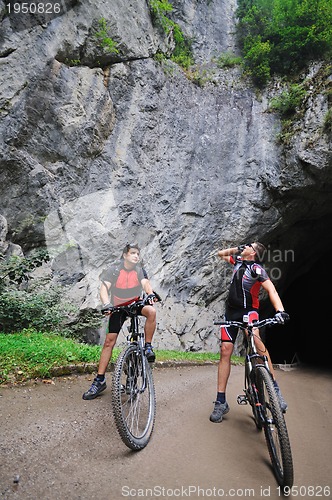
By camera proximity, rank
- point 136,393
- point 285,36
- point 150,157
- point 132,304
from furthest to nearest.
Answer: point 285,36, point 150,157, point 132,304, point 136,393

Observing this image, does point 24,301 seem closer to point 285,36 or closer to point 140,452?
point 140,452

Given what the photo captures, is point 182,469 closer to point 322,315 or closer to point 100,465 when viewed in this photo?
point 100,465

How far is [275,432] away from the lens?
8.07 feet

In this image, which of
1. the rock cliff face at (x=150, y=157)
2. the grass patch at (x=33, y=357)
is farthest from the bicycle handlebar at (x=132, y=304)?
the rock cliff face at (x=150, y=157)

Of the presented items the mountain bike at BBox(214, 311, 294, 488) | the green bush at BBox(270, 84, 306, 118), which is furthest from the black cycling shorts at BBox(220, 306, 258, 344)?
the green bush at BBox(270, 84, 306, 118)

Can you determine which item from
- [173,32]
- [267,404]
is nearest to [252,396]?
[267,404]

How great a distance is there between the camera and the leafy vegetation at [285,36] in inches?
440

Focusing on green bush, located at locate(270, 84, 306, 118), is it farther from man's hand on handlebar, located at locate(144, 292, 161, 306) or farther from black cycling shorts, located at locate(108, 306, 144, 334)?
black cycling shorts, located at locate(108, 306, 144, 334)

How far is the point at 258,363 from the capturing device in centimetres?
308

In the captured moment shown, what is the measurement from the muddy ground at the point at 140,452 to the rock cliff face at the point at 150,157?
4.60 metres

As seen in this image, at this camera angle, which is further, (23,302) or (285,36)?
(285,36)

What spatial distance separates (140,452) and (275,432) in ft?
3.51

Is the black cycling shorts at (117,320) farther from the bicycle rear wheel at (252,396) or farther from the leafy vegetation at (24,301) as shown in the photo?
the leafy vegetation at (24,301)

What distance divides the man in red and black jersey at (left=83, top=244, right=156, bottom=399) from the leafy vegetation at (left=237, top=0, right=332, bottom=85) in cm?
1127
